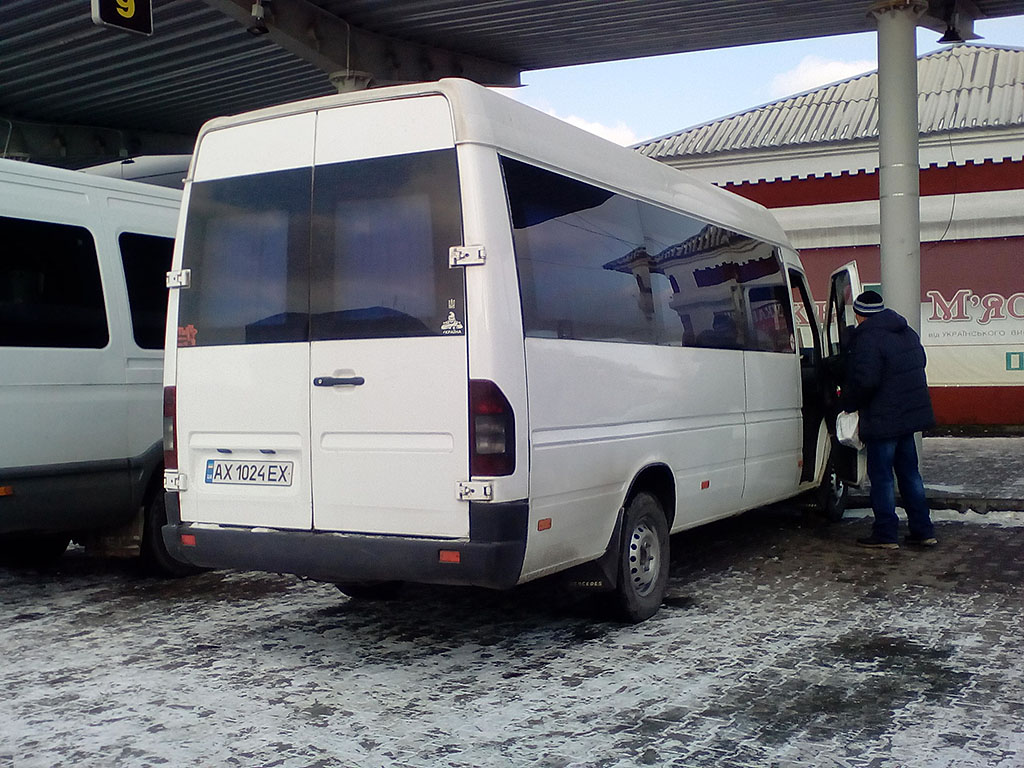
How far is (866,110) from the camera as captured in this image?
18734 millimetres

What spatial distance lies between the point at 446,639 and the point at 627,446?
1.36 m

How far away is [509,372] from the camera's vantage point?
4.82m

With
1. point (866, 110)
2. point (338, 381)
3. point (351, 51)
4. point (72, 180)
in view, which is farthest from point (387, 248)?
point (866, 110)

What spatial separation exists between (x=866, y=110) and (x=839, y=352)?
444 inches

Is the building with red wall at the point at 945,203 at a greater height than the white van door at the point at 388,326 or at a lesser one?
greater

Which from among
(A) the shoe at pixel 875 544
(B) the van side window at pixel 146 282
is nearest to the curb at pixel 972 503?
(A) the shoe at pixel 875 544

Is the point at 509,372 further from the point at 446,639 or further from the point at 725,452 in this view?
the point at 725,452

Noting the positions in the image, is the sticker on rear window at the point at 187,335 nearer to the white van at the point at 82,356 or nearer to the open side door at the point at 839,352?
the white van at the point at 82,356

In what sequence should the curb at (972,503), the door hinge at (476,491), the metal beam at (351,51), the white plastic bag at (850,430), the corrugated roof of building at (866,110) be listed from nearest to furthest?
1. the door hinge at (476,491)
2. the white plastic bag at (850,430)
3. the curb at (972,503)
4. the metal beam at (351,51)
5. the corrugated roof of building at (866,110)

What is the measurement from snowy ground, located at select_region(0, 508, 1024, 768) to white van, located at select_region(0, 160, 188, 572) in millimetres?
557

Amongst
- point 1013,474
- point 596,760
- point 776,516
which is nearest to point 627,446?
point 596,760

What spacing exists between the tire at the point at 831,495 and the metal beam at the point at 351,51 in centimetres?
583

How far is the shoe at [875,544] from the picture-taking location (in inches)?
321

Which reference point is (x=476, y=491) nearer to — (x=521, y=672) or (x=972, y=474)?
(x=521, y=672)
